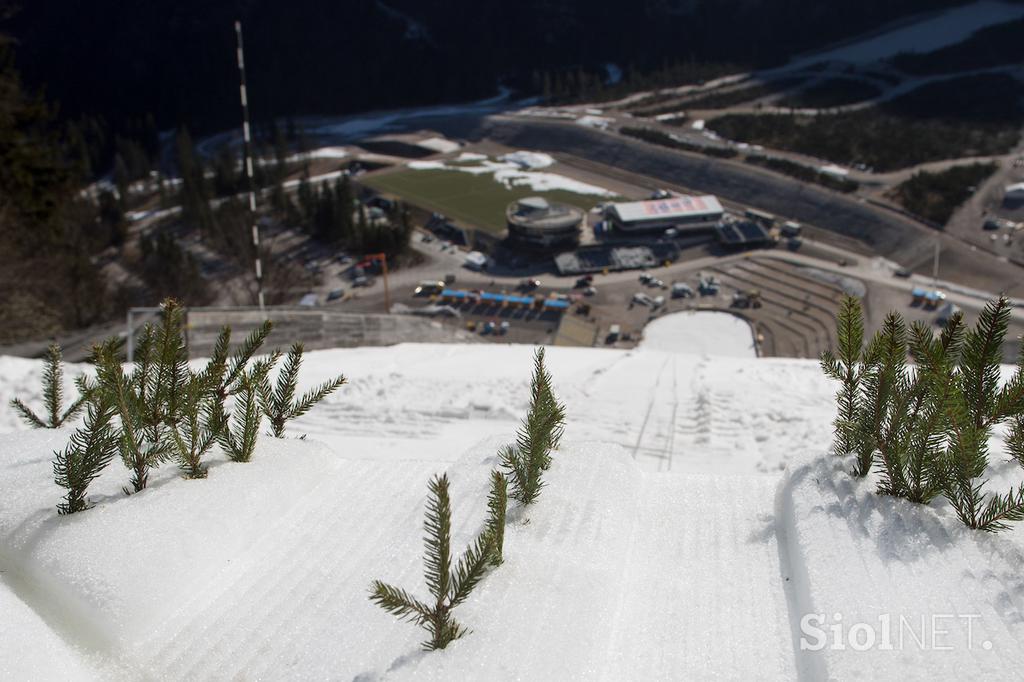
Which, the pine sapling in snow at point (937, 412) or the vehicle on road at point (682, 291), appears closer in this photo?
the pine sapling in snow at point (937, 412)

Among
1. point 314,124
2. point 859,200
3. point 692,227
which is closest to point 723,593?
point 692,227

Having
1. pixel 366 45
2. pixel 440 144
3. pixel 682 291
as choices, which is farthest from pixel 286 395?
pixel 366 45

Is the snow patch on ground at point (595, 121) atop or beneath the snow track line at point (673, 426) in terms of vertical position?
atop

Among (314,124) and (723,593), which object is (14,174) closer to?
(723,593)

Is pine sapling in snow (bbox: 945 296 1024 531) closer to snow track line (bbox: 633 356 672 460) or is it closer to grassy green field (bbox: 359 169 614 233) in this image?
snow track line (bbox: 633 356 672 460)

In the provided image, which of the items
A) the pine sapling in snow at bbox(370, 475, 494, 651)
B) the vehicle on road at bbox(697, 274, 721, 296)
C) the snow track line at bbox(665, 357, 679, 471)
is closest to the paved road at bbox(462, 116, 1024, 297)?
the vehicle on road at bbox(697, 274, 721, 296)

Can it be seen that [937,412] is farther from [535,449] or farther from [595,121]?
[595,121]

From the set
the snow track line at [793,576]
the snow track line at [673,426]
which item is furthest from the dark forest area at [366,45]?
the snow track line at [793,576]

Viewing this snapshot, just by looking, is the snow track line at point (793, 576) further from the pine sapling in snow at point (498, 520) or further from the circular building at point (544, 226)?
the circular building at point (544, 226)
